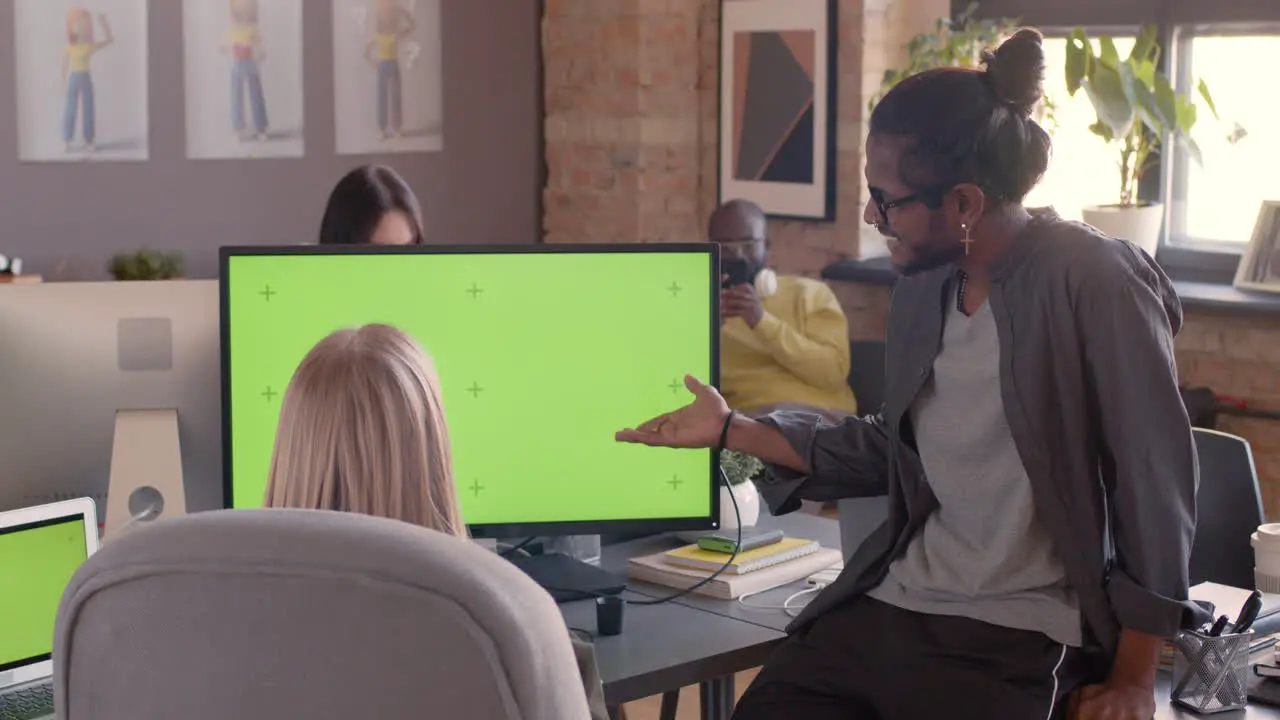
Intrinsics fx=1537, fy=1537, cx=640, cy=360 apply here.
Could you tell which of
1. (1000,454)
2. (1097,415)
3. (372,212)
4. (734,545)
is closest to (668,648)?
(734,545)

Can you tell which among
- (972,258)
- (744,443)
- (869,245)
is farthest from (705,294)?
(869,245)

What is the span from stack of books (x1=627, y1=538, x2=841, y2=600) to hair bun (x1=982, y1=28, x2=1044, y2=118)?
0.75 metres

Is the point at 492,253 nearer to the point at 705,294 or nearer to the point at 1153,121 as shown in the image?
the point at 705,294

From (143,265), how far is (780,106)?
2116 millimetres

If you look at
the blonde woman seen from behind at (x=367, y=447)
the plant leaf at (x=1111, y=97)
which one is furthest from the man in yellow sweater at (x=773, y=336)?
the blonde woman seen from behind at (x=367, y=447)

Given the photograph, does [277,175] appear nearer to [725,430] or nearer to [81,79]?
[81,79]

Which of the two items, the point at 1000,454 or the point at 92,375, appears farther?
the point at 92,375

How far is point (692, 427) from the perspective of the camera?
2066mm

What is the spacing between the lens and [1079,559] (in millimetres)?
1830

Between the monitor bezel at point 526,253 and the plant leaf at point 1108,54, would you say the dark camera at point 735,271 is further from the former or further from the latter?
the monitor bezel at point 526,253

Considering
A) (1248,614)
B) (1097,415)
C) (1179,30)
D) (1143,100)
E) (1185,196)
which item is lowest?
(1248,614)

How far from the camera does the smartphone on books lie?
2266 millimetres

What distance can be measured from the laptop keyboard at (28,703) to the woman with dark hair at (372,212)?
1.52 metres

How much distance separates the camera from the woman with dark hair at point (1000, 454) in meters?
1.77
